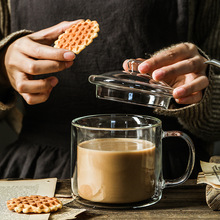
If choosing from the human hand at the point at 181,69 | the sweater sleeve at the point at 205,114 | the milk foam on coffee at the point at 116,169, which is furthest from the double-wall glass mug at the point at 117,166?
the sweater sleeve at the point at 205,114

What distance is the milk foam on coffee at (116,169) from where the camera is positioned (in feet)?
2.05

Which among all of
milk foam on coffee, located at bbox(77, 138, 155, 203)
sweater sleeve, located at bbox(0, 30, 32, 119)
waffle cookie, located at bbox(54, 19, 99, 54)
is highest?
waffle cookie, located at bbox(54, 19, 99, 54)

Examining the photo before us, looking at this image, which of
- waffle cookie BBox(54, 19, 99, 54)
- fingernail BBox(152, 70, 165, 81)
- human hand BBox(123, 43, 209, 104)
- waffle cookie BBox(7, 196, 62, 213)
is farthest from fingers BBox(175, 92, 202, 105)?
waffle cookie BBox(7, 196, 62, 213)

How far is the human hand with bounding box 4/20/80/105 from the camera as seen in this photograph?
0.72 m

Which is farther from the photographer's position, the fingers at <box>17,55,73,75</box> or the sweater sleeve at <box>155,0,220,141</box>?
the sweater sleeve at <box>155,0,220,141</box>

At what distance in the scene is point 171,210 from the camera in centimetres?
63

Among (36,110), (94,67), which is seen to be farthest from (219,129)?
(36,110)

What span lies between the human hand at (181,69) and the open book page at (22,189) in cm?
29

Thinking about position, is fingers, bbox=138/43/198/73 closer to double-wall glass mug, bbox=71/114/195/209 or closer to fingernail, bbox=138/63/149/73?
fingernail, bbox=138/63/149/73

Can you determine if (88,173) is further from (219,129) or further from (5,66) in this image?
(219,129)

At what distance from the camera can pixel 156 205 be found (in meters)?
0.66

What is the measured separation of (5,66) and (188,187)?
49 centimetres

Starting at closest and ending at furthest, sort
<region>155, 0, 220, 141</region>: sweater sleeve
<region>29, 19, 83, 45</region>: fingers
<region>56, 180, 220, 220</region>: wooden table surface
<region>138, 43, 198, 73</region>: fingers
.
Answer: <region>56, 180, 220, 220</region>: wooden table surface, <region>138, 43, 198, 73</region>: fingers, <region>29, 19, 83, 45</region>: fingers, <region>155, 0, 220, 141</region>: sweater sleeve

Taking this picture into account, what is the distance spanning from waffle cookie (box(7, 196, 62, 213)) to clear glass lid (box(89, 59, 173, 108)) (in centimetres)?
21
